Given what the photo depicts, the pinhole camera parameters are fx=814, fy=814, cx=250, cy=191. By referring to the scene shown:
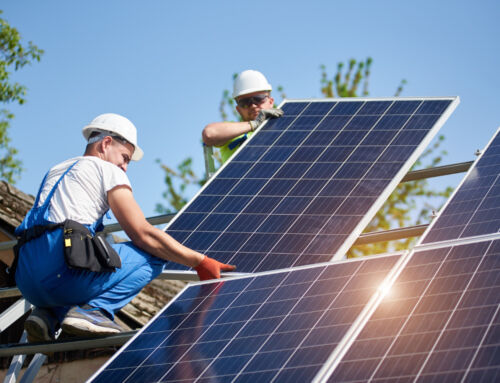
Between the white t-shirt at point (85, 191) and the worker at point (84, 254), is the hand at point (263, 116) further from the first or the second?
the white t-shirt at point (85, 191)

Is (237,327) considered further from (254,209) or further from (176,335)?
(254,209)

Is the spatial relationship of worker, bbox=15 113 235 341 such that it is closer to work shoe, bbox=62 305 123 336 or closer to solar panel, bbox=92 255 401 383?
work shoe, bbox=62 305 123 336

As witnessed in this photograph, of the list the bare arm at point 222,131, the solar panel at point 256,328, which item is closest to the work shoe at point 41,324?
the solar panel at point 256,328

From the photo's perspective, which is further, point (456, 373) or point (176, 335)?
point (176, 335)

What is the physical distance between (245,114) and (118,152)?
3.37m

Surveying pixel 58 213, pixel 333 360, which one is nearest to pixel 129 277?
pixel 58 213

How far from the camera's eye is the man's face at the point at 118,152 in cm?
695

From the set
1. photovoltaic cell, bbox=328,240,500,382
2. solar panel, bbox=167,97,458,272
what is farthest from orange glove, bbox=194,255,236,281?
photovoltaic cell, bbox=328,240,500,382

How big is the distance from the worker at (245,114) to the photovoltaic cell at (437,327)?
4161 millimetres

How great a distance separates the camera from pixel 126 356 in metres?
5.59

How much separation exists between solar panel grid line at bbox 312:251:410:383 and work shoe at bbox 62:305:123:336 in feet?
7.19

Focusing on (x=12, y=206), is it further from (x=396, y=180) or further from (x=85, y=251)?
(x=396, y=180)

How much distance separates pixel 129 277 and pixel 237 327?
1.38 m

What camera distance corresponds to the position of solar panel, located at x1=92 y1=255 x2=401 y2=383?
493cm
